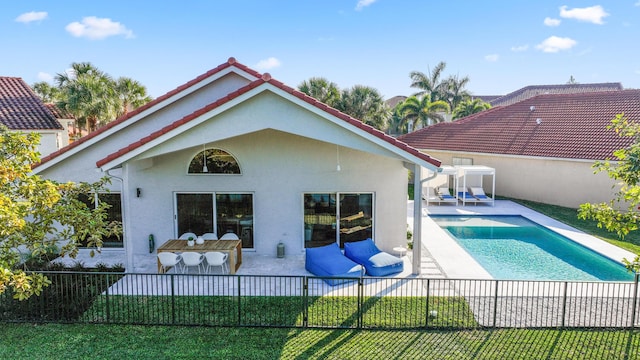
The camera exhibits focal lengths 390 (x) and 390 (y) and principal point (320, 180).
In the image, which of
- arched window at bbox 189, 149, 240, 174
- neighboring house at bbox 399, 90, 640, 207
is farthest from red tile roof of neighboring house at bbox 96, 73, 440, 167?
neighboring house at bbox 399, 90, 640, 207

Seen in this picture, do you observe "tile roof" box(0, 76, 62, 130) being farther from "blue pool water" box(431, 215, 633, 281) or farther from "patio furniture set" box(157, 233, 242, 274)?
"blue pool water" box(431, 215, 633, 281)

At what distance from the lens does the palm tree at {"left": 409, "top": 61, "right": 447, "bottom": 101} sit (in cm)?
6028

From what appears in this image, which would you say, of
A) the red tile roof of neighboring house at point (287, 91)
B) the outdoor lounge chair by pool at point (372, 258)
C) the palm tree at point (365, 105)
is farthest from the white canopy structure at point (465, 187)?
the red tile roof of neighboring house at point (287, 91)

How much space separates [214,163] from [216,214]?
2.01 metres

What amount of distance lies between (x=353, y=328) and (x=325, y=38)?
29972mm

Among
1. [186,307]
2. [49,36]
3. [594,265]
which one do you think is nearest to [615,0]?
[594,265]

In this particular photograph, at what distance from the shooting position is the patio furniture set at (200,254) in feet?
41.9

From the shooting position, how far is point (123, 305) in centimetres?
1025

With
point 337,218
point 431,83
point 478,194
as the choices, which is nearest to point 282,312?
point 337,218

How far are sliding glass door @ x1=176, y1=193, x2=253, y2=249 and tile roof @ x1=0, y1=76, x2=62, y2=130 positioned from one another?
1295 cm

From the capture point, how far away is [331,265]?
1270cm

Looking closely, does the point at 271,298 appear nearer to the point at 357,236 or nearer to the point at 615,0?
the point at 357,236

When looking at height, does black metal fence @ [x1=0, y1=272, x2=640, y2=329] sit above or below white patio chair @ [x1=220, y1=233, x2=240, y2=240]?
below

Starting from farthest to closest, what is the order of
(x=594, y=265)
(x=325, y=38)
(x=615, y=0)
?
(x=325, y=38) < (x=615, y=0) < (x=594, y=265)
